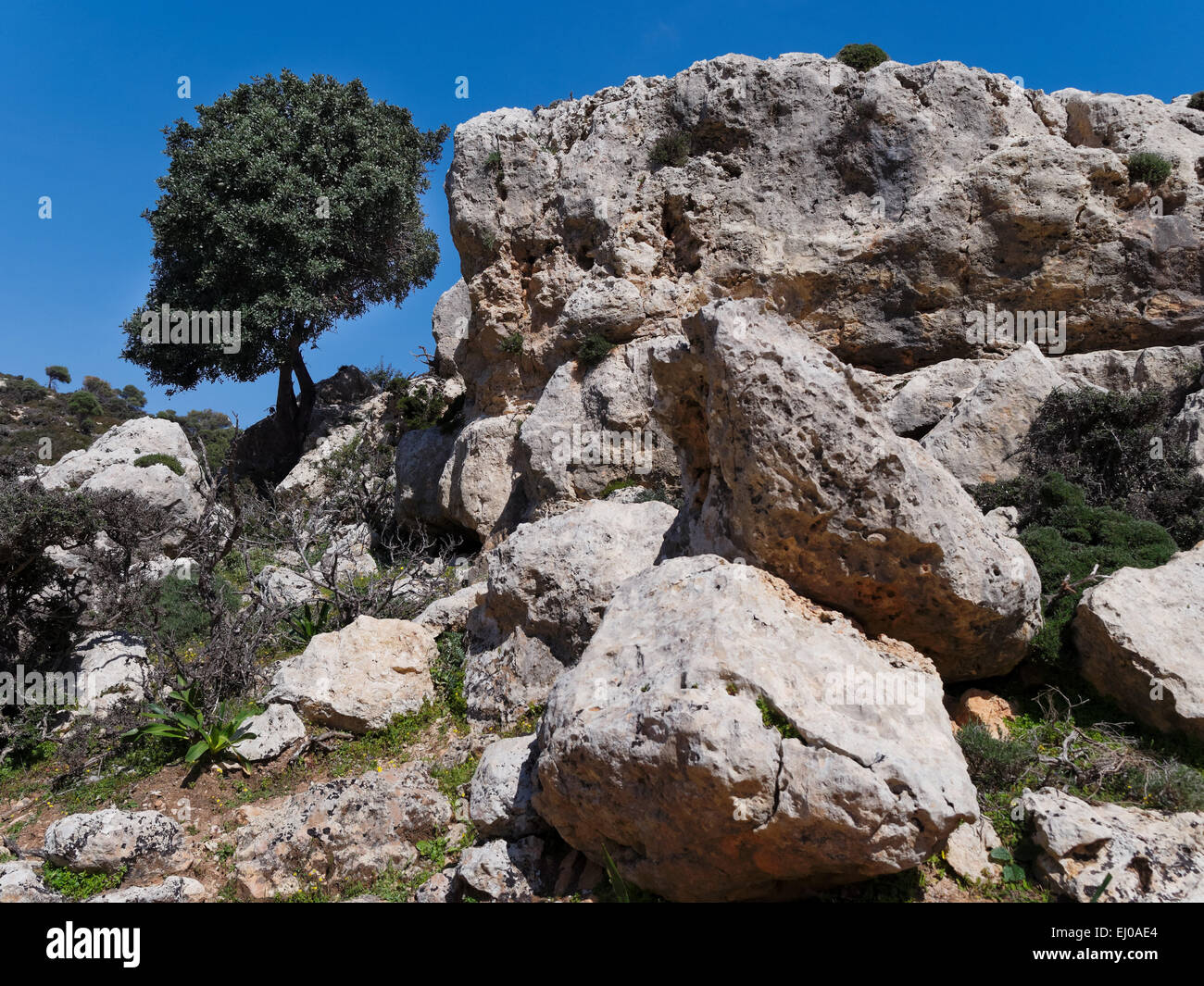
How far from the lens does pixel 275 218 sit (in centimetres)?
2333

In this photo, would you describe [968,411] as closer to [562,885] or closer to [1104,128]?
[1104,128]

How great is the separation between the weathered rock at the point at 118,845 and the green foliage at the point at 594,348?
10.8 meters

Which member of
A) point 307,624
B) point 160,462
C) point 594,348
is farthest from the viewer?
point 160,462

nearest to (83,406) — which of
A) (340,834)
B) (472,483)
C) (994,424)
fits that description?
(472,483)

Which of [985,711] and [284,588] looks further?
[284,588]

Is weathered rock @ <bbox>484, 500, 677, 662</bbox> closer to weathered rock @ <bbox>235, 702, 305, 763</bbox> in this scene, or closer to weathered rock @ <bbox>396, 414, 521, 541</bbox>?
weathered rock @ <bbox>235, 702, 305, 763</bbox>

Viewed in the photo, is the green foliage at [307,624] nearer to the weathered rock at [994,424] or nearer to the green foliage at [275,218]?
the weathered rock at [994,424]

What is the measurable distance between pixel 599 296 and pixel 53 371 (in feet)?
170

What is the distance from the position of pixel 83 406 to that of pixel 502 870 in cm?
4770

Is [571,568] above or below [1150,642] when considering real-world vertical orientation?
above

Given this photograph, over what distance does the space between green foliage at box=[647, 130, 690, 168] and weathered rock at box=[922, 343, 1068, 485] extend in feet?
25.7

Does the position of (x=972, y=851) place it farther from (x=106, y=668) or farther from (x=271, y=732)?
(x=106, y=668)

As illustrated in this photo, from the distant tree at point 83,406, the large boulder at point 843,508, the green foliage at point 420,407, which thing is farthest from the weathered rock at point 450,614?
the distant tree at point 83,406

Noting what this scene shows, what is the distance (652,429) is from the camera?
15.0m
